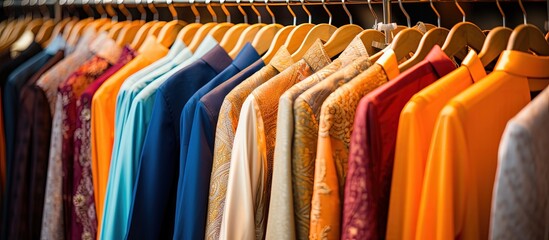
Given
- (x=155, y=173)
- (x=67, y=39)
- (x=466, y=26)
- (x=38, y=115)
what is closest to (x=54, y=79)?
(x=38, y=115)

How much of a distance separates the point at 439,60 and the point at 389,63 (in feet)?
0.23

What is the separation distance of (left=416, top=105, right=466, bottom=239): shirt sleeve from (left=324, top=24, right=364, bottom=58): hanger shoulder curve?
1.37ft

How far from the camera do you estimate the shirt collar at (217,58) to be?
1.29m

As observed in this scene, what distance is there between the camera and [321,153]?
3.11 ft

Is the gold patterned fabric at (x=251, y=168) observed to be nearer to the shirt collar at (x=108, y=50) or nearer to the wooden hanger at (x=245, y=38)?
the wooden hanger at (x=245, y=38)

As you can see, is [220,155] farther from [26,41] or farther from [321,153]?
[26,41]

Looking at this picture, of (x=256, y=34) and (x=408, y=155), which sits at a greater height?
(x=256, y=34)

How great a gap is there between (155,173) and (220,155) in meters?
0.16

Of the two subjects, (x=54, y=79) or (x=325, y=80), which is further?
(x=54, y=79)

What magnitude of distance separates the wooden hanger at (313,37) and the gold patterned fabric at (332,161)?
0.27m

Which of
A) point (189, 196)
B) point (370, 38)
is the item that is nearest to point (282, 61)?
point (370, 38)

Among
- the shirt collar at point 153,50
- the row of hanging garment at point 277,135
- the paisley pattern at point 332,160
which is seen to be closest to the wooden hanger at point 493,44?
the row of hanging garment at point 277,135

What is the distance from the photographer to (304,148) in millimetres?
985

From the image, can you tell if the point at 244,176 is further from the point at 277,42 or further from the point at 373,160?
the point at 277,42
